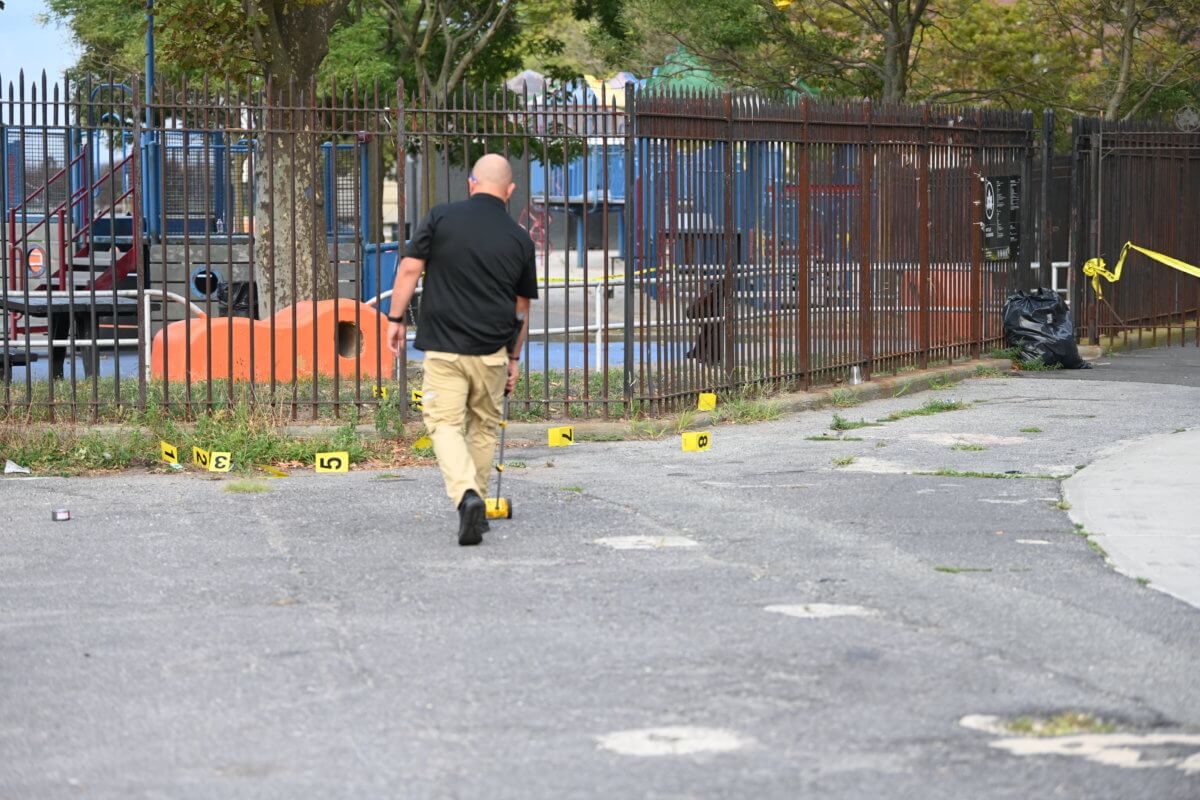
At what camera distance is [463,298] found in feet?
29.6

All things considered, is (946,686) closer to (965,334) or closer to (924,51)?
(965,334)

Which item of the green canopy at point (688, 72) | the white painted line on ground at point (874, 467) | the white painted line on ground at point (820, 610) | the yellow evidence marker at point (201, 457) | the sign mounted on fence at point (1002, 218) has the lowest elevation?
the white painted line on ground at point (820, 610)

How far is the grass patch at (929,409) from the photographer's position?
14266 mm

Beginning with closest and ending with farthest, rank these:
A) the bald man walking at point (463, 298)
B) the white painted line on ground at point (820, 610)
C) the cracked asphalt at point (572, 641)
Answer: the cracked asphalt at point (572, 641) < the white painted line on ground at point (820, 610) < the bald man walking at point (463, 298)

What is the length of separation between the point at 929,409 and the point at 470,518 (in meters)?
6.92

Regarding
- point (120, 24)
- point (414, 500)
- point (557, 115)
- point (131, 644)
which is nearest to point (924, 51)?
point (120, 24)

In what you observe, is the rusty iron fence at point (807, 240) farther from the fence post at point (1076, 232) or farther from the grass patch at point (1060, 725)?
the grass patch at point (1060, 725)

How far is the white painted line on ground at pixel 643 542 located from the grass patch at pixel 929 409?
5.56 m

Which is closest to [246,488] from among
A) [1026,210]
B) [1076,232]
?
[1026,210]

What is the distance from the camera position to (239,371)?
14.4 m

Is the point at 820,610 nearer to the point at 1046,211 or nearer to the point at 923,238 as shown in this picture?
the point at 923,238

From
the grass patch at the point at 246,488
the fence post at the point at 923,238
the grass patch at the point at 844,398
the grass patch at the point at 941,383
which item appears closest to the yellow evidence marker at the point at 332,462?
the grass patch at the point at 246,488

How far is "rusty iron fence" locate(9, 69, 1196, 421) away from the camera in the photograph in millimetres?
12891

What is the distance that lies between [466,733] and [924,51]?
33935 millimetres
